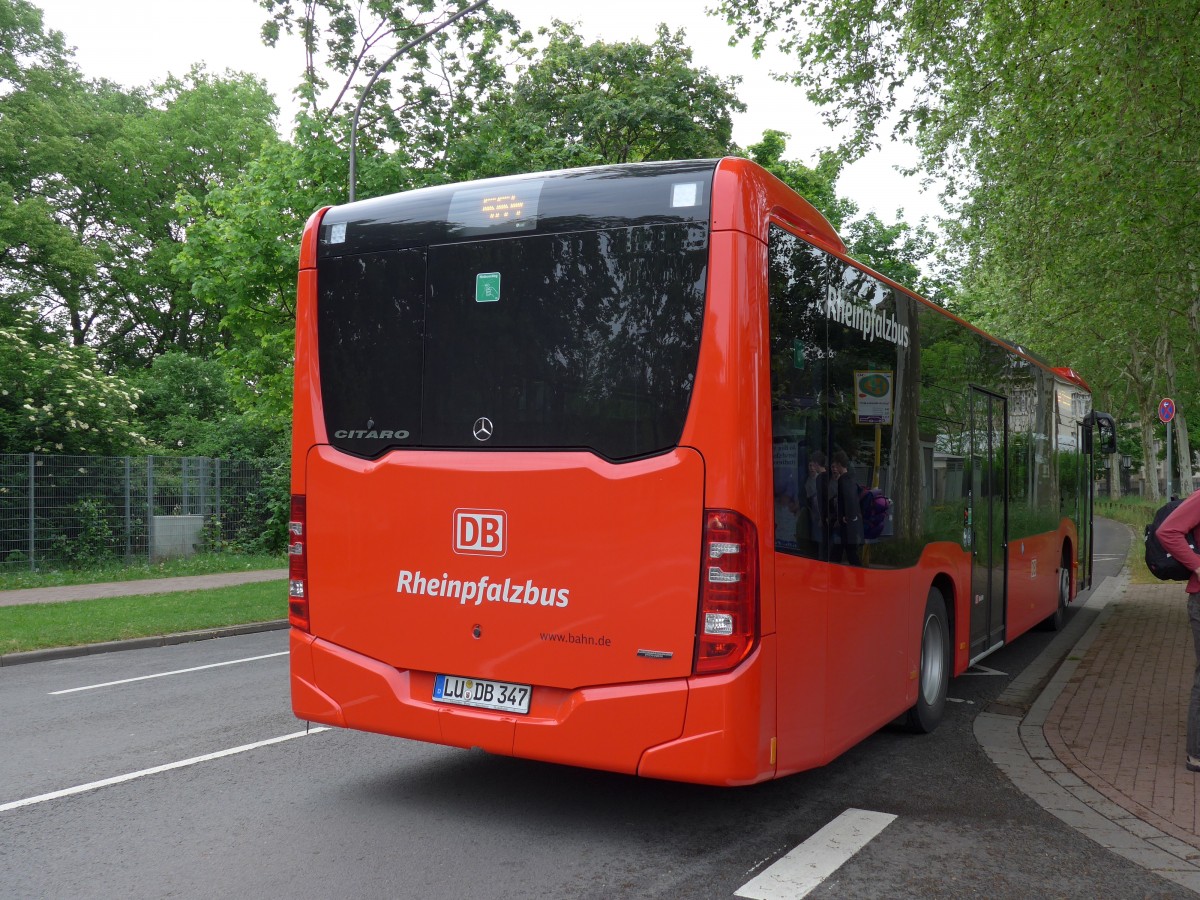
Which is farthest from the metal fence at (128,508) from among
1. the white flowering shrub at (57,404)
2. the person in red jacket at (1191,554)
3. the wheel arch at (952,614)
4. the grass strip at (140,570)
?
the person in red jacket at (1191,554)

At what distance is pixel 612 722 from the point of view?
4727 mm

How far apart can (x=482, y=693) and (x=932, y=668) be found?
354cm

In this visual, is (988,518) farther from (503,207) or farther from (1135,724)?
(503,207)

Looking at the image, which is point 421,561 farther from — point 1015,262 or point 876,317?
point 1015,262

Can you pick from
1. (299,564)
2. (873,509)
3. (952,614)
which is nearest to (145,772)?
(299,564)

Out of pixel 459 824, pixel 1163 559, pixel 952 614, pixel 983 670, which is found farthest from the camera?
pixel 983 670

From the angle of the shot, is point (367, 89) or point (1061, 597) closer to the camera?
point (1061, 597)

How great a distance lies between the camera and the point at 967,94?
1391cm

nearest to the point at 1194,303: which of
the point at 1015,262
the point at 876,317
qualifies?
the point at 1015,262

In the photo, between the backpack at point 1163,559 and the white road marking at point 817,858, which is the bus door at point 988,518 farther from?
the white road marking at point 817,858

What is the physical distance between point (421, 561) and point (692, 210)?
206 cm

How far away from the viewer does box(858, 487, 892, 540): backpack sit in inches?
224

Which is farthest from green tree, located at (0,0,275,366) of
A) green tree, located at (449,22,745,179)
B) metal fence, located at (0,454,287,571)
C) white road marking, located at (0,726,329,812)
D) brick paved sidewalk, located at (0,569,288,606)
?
white road marking, located at (0,726,329,812)

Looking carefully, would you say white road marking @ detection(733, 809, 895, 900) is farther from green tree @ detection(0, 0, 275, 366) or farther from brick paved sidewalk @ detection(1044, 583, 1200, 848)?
green tree @ detection(0, 0, 275, 366)
